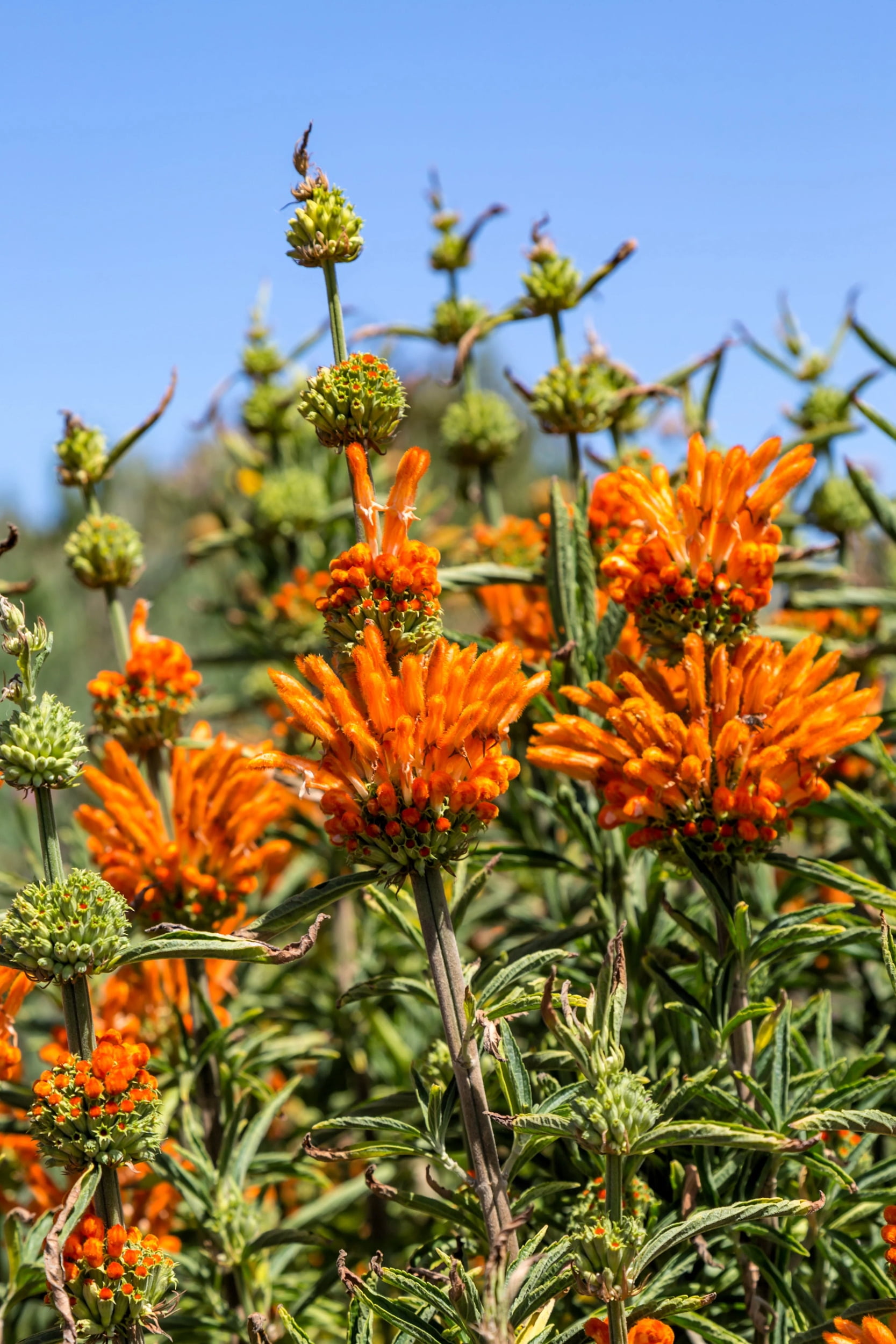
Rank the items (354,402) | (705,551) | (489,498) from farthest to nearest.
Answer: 1. (489,498)
2. (705,551)
3. (354,402)

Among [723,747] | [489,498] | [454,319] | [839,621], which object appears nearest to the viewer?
[723,747]

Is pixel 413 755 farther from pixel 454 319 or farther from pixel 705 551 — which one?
pixel 454 319

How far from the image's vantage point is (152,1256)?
1183 millimetres

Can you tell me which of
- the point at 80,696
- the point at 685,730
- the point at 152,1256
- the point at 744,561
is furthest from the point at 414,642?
the point at 80,696

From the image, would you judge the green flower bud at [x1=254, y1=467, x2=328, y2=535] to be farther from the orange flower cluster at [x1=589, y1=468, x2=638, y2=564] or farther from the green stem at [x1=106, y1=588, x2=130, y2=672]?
the orange flower cluster at [x1=589, y1=468, x2=638, y2=564]

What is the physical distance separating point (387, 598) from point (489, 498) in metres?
1.70

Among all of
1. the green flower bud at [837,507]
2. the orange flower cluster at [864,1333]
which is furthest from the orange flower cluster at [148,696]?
the green flower bud at [837,507]

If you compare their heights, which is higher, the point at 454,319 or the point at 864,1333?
the point at 454,319

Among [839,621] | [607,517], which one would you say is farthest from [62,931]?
[839,621]

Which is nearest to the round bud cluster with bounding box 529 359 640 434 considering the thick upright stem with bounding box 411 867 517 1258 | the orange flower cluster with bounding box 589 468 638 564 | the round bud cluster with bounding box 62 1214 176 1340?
the orange flower cluster with bounding box 589 468 638 564

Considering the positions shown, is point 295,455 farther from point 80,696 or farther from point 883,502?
point 80,696

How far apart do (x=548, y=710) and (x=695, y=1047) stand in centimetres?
53

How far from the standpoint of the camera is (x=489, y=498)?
9.65ft

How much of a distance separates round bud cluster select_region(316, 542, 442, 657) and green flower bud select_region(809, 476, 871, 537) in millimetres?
2139
